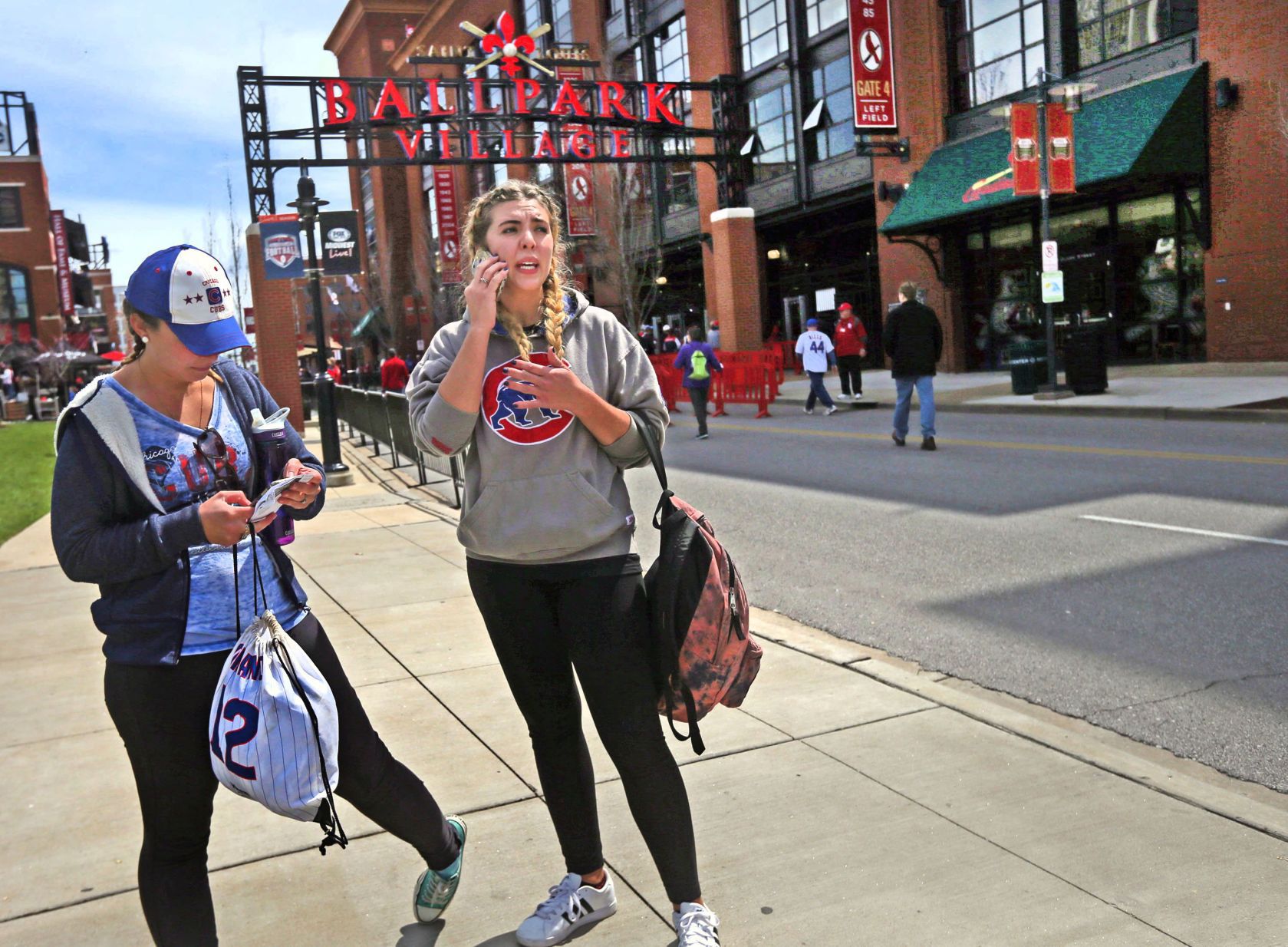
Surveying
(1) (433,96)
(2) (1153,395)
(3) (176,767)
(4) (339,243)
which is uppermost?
(1) (433,96)

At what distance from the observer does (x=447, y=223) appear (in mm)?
46469

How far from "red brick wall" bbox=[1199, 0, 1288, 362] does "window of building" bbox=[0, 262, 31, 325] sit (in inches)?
2505

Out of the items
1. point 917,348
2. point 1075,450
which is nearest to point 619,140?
point 917,348

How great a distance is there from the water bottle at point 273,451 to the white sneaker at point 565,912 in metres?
1.22

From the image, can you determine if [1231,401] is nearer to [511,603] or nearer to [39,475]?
[511,603]

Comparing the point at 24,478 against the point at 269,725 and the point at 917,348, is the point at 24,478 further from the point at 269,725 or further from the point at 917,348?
the point at 269,725

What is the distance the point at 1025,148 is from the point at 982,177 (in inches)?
141

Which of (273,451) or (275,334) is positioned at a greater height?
(275,334)

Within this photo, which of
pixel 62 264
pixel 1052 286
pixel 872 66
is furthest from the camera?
pixel 62 264

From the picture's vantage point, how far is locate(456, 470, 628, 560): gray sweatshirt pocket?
9.50ft

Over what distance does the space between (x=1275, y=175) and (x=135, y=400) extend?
21777mm

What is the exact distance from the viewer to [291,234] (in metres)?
20.5

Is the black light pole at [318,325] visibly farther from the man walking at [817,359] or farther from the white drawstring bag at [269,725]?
the white drawstring bag at [269,725]

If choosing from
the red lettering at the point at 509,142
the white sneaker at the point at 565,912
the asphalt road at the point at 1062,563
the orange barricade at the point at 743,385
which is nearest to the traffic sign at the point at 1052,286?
the orange barricade at the point at 743,385
